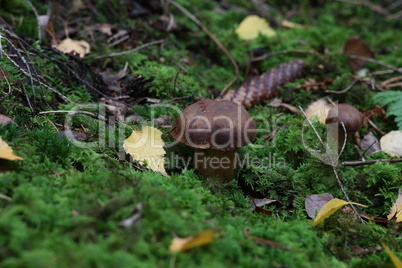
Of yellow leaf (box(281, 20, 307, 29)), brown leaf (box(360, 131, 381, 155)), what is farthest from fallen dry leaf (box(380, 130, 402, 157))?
yellow leaf (box(281, 20, 307, 29))

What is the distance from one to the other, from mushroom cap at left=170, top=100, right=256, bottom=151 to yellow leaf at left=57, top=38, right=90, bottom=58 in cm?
177

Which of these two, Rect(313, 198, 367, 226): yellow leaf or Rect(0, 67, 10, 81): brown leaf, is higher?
Rect(0, 67, 10, 81): brown leaf

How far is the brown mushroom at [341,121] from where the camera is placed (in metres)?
3.09

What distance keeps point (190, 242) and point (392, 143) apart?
2667 millimetres

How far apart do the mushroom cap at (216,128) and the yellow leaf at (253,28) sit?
2.65 meters

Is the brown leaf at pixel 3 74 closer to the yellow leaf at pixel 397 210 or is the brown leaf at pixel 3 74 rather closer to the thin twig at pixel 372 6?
the yellow leaf at pixel 397 210

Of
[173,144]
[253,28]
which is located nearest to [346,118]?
[173,144]

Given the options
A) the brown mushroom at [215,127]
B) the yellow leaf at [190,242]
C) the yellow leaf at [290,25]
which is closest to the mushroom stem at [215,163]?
the brown mushroom at [215,127]

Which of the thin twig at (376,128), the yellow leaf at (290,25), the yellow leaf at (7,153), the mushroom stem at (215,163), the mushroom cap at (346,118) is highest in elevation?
the yellow leaf at (290,25)

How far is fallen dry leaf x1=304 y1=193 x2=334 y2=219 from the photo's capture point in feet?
7.90

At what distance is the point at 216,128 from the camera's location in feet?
7.64

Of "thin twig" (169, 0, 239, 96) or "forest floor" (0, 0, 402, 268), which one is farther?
"thin twig" (169, 0, 239, 96)

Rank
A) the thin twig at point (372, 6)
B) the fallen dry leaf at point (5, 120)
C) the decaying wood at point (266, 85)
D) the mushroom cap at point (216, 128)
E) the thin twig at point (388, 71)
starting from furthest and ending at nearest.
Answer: the thin twig at point (372, 6)
the thin twig at point (388, 71)
the decaying wood at point (266, 85)
the mushroom cap at point (216, 128)
the fallen dry leaf at point (5, 120)

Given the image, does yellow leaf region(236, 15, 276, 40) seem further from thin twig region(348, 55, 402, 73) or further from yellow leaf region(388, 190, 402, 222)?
yellow leaf region(388, 190, 402, 222)
